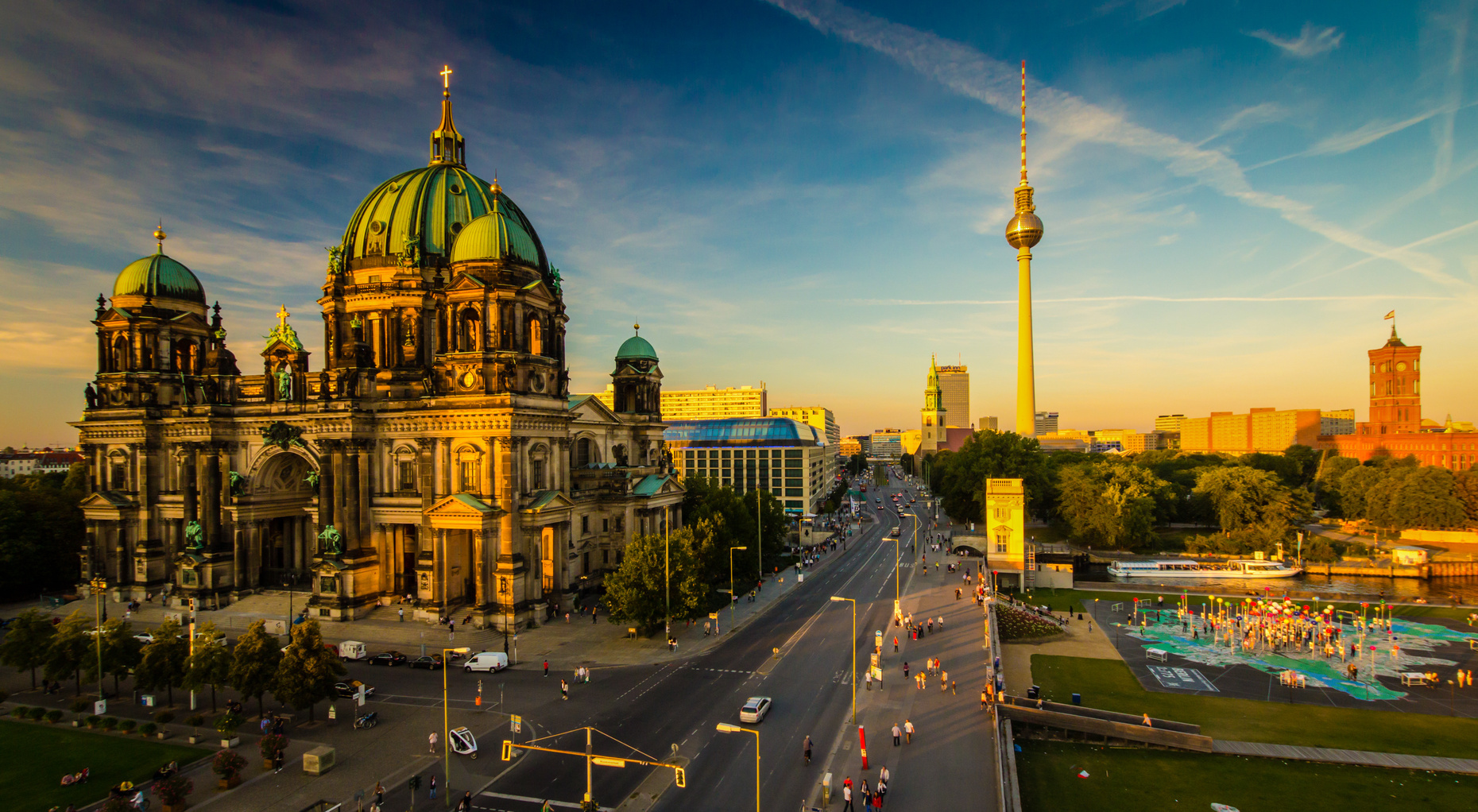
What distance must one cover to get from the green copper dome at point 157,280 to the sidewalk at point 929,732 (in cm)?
7382

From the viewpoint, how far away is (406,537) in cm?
6462

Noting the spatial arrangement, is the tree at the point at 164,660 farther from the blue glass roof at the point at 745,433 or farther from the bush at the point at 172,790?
the blue glass roof at the point at 745,433

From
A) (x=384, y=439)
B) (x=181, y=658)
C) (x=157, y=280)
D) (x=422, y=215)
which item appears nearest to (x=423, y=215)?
(x=422, y=215)

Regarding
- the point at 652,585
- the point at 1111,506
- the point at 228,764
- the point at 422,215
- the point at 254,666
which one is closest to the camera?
the point at 228,764

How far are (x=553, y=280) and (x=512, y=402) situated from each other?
18.6 m

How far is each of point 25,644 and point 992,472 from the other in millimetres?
108396

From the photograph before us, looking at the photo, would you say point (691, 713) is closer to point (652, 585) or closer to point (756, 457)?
point (652, 585)

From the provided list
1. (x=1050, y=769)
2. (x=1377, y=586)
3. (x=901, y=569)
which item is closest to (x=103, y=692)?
(x=1050, y=769)

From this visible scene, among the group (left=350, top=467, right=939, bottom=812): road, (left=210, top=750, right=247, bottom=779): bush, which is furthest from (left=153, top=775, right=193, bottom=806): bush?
(left=350, top=467, right=939, bottom=812): road

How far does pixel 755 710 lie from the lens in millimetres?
39219

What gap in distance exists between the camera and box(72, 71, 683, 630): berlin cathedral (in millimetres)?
59188

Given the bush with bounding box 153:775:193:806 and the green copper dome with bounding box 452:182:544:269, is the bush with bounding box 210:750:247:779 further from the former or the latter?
the green copper dome with bounding box 452:182:544:269

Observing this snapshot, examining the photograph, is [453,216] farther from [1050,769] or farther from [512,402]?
[1050,769]

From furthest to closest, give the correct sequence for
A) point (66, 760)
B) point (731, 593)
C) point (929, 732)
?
1. point (731, 593)
2. point (929, 732)
3. point (66, 760)
